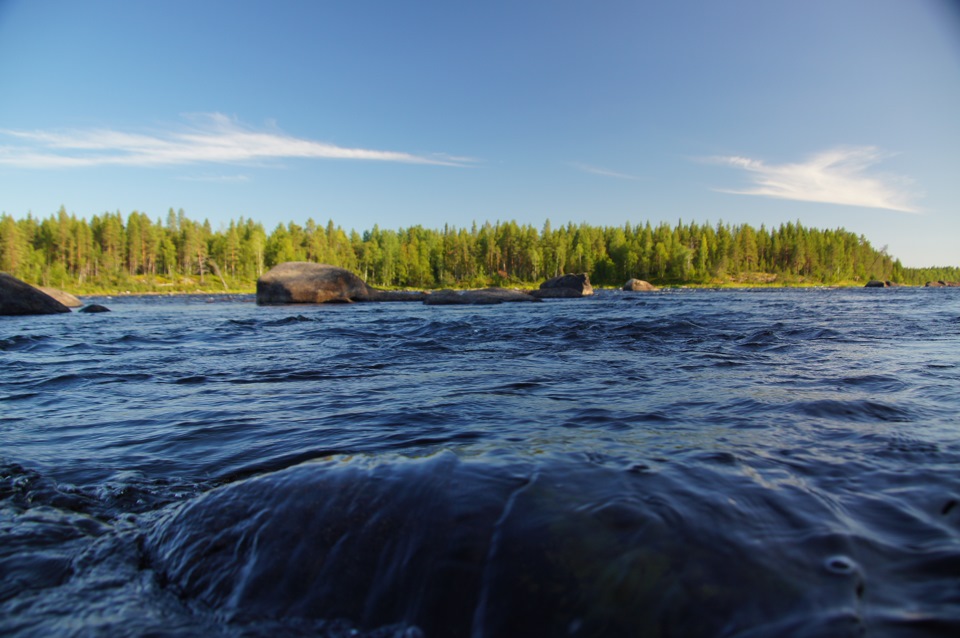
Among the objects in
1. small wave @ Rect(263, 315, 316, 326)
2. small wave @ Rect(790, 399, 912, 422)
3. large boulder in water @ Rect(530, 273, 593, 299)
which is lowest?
small wave @ Rect(263, 315, 316, 326)

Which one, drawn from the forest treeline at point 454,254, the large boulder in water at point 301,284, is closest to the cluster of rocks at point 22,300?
the large boulder in water at point 301,284

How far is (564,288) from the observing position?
119 feet

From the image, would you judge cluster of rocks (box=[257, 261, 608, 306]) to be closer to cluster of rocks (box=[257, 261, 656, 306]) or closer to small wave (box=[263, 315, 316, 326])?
cluster of rocks (box=[257, 261, 656, 306])

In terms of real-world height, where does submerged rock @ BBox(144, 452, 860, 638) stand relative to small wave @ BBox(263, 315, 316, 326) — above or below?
above

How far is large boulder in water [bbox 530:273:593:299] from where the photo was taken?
1380 inches

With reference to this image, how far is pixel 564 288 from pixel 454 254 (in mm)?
60873

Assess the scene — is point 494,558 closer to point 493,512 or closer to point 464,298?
point 493,512

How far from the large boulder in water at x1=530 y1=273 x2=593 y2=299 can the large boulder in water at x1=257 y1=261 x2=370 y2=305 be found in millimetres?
14022

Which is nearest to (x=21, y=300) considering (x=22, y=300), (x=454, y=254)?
(x=22, y=300)

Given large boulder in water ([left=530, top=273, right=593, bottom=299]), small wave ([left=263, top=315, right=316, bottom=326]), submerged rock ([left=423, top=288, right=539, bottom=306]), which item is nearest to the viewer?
small wave ([left=263, top=315, right=316, bottom=326])

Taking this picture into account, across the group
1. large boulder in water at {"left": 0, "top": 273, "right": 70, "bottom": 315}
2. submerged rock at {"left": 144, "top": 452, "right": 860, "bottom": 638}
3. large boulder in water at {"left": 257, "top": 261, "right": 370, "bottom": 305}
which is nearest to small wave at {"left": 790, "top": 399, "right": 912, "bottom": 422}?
submerged rock at {"left": 144, "top": 452, "right": 860, "bottom": 638}

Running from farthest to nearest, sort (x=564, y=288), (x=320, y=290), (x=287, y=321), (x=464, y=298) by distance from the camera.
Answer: (x=564, y=288)
(x=320, y=290)
(x=464, y=298)
(x=287, y=321)

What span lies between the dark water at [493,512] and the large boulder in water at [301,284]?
2234 cm

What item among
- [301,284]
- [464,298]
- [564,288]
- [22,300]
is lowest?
[22,300]
